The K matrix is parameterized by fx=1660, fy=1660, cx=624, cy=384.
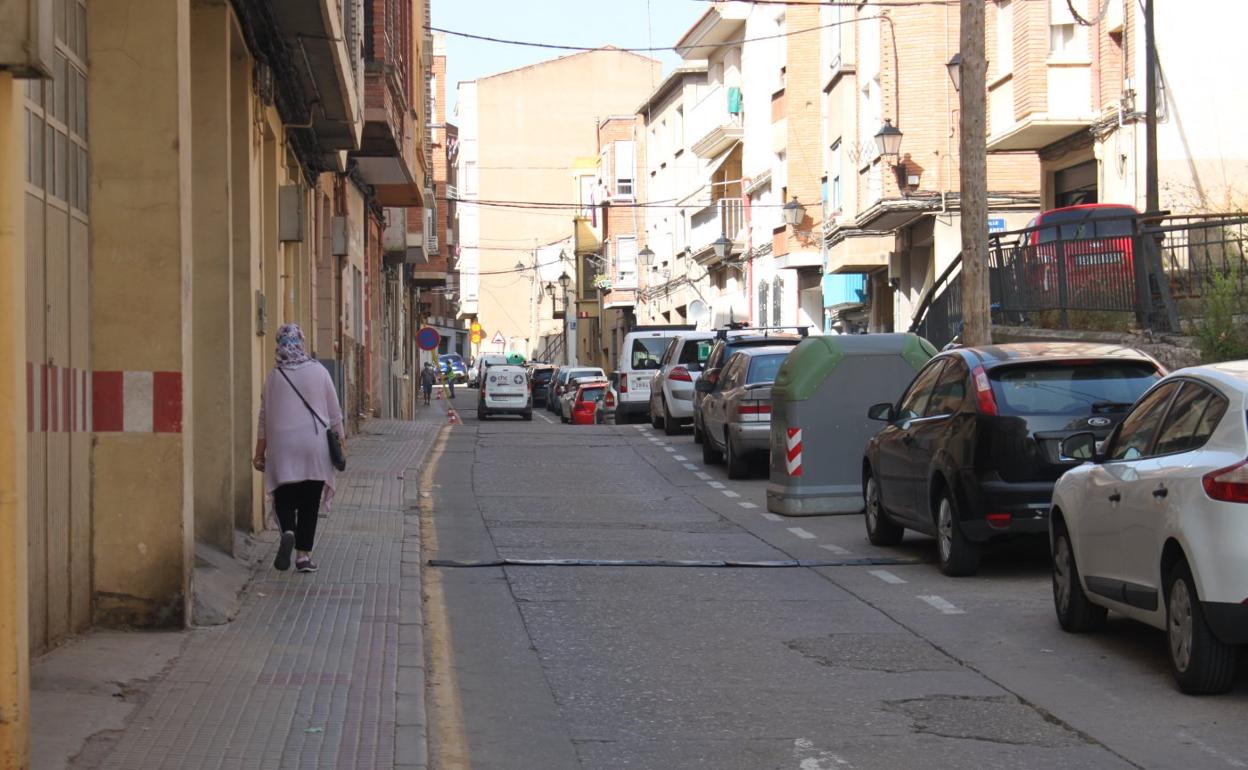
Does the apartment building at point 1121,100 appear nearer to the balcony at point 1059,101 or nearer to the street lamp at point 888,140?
the balcony at point 1059,101

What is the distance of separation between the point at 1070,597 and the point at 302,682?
4419mm

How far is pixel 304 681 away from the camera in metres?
7.91

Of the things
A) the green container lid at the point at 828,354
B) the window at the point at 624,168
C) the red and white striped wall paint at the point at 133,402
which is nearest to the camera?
the red and white striped wall paint at the point at 133,402

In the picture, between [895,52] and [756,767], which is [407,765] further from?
[895,52]

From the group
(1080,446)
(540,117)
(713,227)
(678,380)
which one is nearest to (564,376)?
(713,227)

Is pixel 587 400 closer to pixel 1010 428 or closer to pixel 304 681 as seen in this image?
pixel 1010 428

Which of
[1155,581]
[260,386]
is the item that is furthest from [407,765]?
[260,386]

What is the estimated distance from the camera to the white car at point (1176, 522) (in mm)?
7359

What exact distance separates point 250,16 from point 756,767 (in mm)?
9381

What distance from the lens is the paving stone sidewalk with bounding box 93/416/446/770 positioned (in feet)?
21.2

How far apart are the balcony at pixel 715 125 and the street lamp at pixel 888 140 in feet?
69.0

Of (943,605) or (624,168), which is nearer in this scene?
(943,605)

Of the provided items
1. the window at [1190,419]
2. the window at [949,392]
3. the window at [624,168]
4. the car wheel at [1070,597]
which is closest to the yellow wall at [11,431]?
the window at [1190,419]

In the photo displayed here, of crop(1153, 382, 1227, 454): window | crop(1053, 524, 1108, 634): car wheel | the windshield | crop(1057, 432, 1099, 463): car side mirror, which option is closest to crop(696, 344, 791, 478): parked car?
crop(1053, 524, 1108, 634): car wheel
